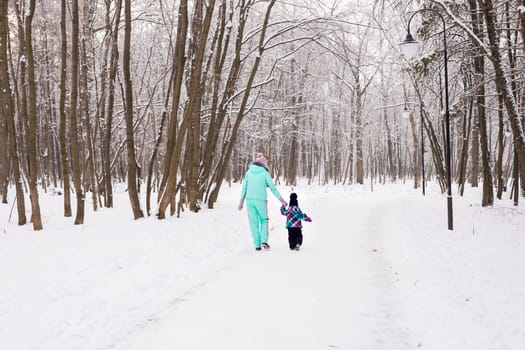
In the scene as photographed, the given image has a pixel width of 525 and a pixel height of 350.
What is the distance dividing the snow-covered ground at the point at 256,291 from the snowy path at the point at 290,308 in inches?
0.7

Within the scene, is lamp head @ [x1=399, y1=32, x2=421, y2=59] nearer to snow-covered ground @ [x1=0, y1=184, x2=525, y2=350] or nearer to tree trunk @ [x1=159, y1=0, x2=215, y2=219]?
snow-covered ground @ [x1=0, y1=184, x2=525, y2=350]

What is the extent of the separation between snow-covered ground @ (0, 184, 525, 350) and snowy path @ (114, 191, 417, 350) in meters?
0.02

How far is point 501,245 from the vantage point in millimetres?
8250

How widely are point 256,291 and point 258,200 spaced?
3.13m

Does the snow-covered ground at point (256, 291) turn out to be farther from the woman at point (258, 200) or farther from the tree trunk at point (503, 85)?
the tree trunk at point (503, 85)

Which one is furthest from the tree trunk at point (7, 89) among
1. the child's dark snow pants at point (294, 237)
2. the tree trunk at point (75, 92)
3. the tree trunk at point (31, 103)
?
the child's dark snow pants at point (294, 237)

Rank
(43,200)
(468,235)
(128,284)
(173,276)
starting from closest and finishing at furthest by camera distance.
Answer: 1. (128,284)
2. (173,276)
3. (468,235)
4. (43,200)

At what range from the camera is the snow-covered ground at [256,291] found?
3832 mm

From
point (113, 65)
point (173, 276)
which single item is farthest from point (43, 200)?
point (173, 276)

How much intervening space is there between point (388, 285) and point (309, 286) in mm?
1067

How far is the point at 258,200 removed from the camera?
26.9ft

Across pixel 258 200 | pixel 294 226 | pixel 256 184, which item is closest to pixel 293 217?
Result: pixel 294 226

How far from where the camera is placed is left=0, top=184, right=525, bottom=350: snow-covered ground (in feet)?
12.6

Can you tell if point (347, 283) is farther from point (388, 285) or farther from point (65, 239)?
point (65, 239)
